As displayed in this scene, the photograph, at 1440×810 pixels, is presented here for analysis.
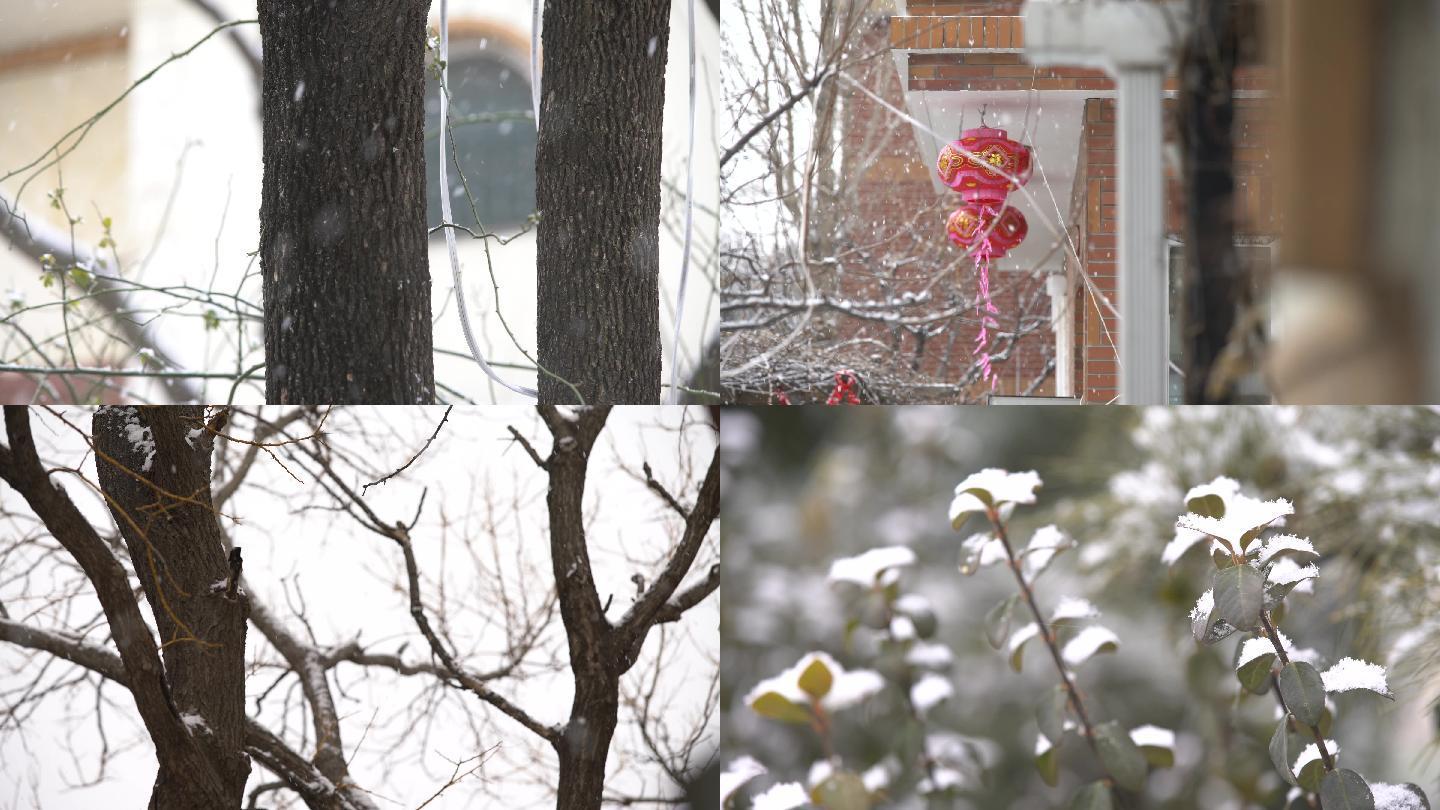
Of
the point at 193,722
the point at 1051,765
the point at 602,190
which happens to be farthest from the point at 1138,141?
the point at 193,722

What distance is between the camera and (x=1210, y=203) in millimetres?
1675

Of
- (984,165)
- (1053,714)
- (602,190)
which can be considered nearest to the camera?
(1053,714)

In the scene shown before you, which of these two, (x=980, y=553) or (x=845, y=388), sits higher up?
(x=845, y=388)

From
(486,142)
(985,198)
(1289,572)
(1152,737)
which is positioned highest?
(486,142)

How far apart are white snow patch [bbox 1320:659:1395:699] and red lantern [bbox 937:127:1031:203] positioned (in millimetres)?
1047

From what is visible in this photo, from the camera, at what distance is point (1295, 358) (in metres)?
1.61

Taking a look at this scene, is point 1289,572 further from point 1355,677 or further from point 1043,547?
point 1043,547

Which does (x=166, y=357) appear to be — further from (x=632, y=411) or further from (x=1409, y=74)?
(x=1409, y=74)

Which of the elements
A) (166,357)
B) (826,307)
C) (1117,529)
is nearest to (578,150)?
(826,307)

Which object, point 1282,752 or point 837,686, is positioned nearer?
point 1282,752

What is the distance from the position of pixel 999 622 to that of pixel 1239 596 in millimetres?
293

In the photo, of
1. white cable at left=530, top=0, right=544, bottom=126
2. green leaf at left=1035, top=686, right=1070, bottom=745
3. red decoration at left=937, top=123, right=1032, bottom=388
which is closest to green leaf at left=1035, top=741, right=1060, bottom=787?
green leaf at left=1035, top=686, right=1070, bottom=745

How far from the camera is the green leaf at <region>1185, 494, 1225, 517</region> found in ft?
5.12

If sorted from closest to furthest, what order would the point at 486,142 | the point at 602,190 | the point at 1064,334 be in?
the point at 1064,334
the point at 602,190
the point at 486,142
